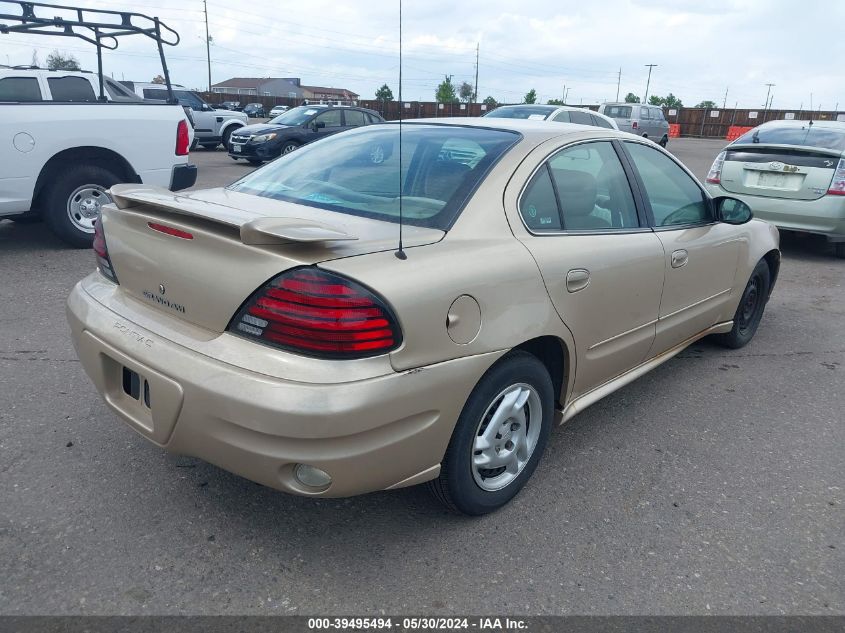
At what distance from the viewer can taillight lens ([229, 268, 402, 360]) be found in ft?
6.48

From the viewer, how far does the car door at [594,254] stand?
2.65 metres

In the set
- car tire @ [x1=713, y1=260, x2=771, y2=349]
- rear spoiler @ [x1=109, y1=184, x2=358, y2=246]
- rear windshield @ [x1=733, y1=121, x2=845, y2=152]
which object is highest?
rear windshield @ [x1=733, y1=121, x2=845, y2=152]

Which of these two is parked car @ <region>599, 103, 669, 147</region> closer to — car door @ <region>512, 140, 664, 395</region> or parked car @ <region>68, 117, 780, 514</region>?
car door @ <region>512, 140, 664, 395</region>

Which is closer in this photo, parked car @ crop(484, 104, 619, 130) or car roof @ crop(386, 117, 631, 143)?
A: car roof @ crop(386, 117, 631, 143)

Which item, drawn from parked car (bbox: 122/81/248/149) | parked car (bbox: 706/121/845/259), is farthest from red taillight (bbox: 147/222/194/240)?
parked car (bbox: 122/81/248/149)

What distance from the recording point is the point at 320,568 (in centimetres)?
229

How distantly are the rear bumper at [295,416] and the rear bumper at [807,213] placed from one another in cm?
596

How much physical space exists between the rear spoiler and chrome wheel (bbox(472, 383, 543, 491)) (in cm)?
87

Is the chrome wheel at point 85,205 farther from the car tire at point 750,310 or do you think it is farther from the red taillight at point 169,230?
the car tire at point 750,310

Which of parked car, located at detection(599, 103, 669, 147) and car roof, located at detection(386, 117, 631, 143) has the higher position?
car roof, located at detection(386, 117, 631, 143)

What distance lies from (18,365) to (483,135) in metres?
2.92

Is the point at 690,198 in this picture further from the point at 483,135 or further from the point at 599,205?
the point at 483,135

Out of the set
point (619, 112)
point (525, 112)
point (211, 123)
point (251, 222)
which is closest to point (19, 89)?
point (251, 222)

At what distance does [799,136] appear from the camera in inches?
308
